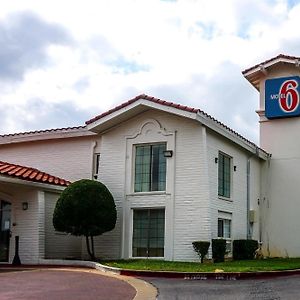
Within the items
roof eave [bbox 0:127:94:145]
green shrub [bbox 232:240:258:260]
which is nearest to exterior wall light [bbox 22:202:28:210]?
roof eave [bbox 0:127:94:145]

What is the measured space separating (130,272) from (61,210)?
4.55 metres

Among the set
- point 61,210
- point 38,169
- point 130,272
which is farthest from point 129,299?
point 38,169

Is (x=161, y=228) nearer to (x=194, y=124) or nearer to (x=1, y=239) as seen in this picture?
(x=194, y=124)

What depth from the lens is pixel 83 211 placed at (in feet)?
61.4

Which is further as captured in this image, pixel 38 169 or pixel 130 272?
pixel 38 169

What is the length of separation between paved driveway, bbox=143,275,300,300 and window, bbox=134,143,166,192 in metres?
6.59

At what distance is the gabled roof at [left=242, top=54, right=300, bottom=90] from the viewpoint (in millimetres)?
24609

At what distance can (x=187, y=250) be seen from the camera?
63.2 ft

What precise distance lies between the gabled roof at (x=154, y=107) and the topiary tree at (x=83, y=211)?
8.81 feet

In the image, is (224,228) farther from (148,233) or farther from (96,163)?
(96,163)

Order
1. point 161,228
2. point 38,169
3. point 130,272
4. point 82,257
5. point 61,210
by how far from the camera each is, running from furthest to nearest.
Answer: point 38,169 → point 82,257 → point 161,228 → point 61,210 → point 130,272

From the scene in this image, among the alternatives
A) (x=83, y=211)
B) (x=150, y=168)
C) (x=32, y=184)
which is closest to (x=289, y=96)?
(x=150, y=168)

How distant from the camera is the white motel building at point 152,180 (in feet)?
64.1

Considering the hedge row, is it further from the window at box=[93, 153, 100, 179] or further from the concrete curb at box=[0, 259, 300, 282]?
the window at box=[93, 153, 100, 179]
